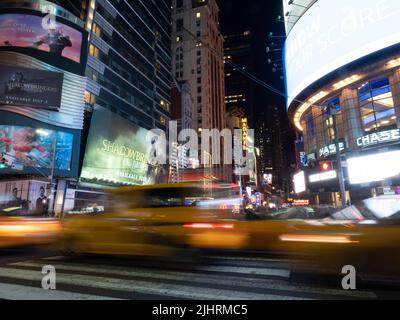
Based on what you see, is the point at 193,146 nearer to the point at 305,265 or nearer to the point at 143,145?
the point at 143,145

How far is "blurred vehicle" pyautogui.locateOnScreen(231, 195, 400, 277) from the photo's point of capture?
18.1 ft

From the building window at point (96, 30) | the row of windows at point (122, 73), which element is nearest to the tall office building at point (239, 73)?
the row of windows at point (122, 73)

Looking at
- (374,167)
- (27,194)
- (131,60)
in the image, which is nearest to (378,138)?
(374,167)

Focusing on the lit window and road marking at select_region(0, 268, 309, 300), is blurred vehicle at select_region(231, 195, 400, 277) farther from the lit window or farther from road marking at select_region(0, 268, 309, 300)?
the lit window

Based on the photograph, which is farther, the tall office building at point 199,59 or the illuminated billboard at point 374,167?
the tall office building at point 199,59

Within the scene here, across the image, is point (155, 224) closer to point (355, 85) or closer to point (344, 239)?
point (344, 239)

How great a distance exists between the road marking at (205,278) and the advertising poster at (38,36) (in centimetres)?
3605

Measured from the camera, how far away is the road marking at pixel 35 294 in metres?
5.26

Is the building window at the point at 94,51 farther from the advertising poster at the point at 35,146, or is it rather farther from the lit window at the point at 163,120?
the lit window at the point at 163,120

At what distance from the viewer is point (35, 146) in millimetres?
35000

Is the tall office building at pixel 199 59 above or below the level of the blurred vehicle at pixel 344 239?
above

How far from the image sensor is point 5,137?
33.1 m

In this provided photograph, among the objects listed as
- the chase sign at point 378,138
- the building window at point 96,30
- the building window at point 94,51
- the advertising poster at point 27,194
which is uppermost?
the building window at point 96,30

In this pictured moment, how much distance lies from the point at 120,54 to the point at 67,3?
1121 cm
